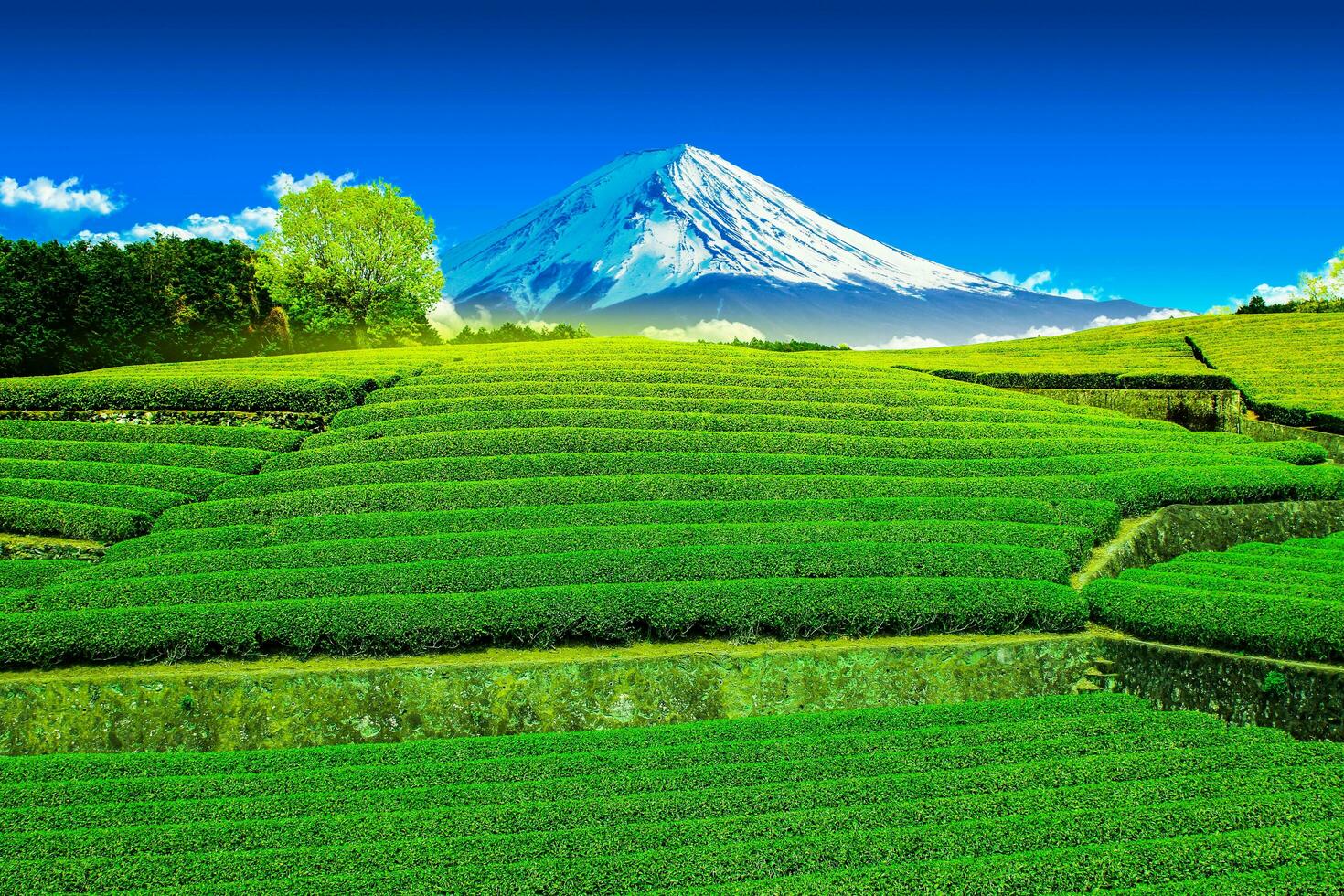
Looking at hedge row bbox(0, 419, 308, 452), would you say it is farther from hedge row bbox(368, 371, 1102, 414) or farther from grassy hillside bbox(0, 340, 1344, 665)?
hedge row bbox(368, 371, 1102, 414)

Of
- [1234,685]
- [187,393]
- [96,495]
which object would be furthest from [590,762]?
[187,393]

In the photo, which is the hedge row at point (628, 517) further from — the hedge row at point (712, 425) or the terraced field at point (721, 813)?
the terraced field at point (721, 813)

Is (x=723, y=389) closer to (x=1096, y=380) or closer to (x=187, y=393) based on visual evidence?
(x=187, y=393)

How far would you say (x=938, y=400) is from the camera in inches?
945

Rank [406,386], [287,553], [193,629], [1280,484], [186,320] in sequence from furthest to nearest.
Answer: [186,320] < [406,386] < [1280,484] < [287,553] < [193,629]

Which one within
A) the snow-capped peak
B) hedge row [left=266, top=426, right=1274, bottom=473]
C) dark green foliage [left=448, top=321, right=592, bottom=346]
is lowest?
hedge row [left=266, top=426, right=1274, bottom=473]

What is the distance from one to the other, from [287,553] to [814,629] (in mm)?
8498

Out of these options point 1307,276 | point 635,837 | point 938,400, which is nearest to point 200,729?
point 635,837

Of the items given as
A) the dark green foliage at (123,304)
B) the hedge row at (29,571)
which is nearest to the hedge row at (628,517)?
the hedge row at (29,571)

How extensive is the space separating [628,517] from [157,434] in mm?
11923

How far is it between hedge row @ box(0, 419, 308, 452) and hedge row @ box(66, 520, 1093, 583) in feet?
18.3

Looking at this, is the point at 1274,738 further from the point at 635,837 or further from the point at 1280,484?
the point at 1280,484

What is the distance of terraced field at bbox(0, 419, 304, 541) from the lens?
15266mm

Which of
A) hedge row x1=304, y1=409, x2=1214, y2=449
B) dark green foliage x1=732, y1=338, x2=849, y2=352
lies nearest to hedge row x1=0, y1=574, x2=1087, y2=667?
hedge row x1=304, y1=409, x2=1214, y2=449
